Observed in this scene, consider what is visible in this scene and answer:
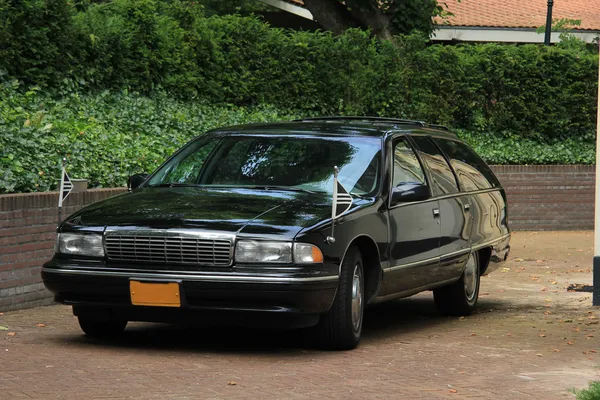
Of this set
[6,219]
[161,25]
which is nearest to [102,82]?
[161,25]

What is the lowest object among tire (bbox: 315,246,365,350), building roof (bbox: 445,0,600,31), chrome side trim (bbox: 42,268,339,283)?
tire (bbox: 315,246,365,350)

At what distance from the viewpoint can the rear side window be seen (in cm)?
1114

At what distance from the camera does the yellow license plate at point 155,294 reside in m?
8.03

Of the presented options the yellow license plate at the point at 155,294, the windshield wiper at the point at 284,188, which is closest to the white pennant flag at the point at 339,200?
the windshield wiper at the point at 284,188

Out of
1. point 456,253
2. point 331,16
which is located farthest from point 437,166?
point 331,16

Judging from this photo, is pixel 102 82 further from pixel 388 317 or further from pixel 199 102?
pixel 388 317

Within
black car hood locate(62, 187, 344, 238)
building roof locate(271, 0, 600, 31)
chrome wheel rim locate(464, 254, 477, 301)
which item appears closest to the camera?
black car hood locate(62, 187, 344, 238)

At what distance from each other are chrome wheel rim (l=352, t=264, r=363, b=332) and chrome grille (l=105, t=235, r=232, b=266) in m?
1.06

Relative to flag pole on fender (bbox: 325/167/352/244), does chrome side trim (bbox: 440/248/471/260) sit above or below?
below

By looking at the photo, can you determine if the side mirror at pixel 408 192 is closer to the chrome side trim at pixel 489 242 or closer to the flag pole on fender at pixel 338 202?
the flag pole on fender at pixel 338 202

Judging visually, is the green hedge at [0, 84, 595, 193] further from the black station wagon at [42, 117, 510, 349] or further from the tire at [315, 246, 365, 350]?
the tire at [315, 246, 365, 350]

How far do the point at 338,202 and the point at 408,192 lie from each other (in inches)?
41.0

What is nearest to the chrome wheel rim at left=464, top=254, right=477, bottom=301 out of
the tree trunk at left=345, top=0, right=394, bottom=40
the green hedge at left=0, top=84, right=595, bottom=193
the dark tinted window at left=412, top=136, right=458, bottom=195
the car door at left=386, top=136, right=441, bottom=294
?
the dark tinted window at left=412, top=136, right=458, bottom=195

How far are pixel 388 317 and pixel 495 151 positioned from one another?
470 inches
